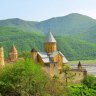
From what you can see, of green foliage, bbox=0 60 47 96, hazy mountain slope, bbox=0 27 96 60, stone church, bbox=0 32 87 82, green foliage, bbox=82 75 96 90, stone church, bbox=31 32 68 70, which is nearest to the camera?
green foliage, bbox=0 60 47 96

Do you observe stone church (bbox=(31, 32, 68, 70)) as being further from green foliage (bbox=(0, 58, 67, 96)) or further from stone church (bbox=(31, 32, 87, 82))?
green foliage (bbox=(0, 58, 67, 96))

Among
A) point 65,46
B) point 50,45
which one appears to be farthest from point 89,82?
point 65,46

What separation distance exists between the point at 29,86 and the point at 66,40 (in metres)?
119

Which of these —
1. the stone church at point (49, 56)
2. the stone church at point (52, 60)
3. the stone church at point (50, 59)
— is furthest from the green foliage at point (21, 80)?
the stone church at point (49, 56)

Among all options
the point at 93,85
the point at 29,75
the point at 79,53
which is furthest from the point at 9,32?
Result: the point at 29,75

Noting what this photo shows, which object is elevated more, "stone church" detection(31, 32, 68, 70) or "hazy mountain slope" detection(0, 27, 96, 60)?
"stone church" detection(31, 32, 68, 70)

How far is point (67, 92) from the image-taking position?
114 ft

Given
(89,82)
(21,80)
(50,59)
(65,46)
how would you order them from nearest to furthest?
(21,80) < (89,82) < (50,59) < (65,46)

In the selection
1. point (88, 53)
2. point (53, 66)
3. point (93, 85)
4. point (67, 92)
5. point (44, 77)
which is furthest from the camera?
point (88, 53)

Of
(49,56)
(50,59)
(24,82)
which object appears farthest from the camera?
(49,56)

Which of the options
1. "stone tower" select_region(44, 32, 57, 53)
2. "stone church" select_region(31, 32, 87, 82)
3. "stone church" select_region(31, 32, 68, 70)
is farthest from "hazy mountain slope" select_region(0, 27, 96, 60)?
"stone church" select_region(31, 32, 87, 82)

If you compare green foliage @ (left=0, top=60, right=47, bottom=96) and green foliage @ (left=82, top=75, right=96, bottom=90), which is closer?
green foliage @ (left=0, top=60, right=47, bottom=96)

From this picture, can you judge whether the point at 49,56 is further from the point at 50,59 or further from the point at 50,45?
the point at 50,45

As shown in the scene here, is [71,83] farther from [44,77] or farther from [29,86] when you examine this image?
[29,86]
